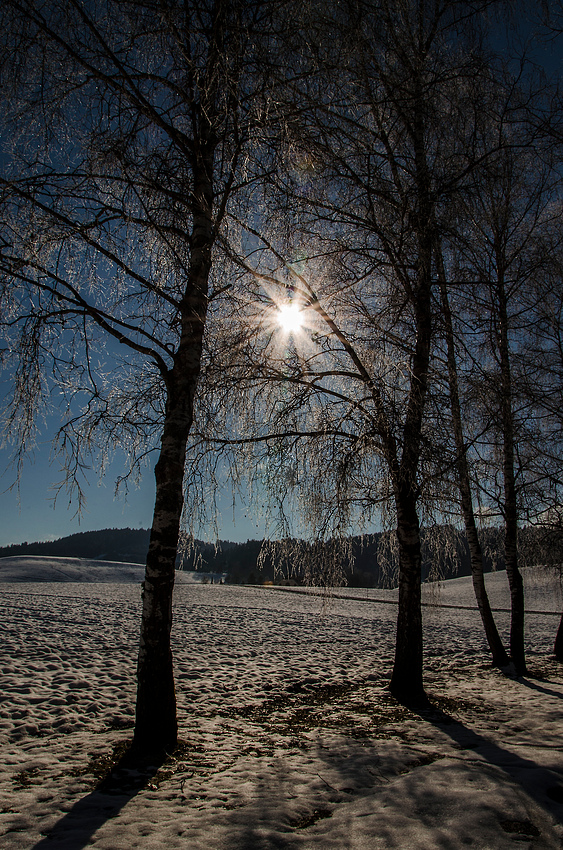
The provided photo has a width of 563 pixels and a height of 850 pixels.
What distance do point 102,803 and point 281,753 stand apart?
5.30 feet

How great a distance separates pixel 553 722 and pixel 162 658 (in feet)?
13.8

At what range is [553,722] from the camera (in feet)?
15.6

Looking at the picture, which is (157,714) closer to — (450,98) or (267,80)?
(267,80)

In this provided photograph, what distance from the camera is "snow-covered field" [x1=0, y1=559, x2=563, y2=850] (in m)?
2.37

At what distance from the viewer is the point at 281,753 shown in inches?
154

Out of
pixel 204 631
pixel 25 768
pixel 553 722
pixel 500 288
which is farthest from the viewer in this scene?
pixel 204 631

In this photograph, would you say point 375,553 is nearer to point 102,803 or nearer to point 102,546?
point 102,803

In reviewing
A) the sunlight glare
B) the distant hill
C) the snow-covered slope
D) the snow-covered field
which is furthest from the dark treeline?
the distant hill

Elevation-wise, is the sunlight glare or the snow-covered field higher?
the sunlight glare

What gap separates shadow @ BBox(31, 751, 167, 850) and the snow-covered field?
17 millimetres

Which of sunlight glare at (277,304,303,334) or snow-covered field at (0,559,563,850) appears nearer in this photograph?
snow-covered field at (0,559,563,850)

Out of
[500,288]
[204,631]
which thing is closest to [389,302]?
[500,288]

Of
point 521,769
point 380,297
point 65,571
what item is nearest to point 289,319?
point 380,297

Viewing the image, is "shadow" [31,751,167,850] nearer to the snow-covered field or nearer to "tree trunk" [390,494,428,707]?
the snow-covered field
